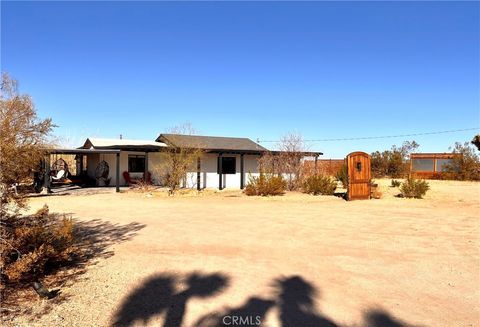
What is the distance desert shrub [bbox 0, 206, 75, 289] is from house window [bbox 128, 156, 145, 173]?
18.5m

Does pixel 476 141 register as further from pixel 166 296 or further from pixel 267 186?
pixel 166 296

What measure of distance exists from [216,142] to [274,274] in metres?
22.2

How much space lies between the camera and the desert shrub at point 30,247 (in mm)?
4629

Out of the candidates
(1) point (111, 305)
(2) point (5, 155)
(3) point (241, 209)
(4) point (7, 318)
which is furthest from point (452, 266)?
(3) point (241, 209)

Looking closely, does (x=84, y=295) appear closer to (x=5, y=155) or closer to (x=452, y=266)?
(x=5, y=155)

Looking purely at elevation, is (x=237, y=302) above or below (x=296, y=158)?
below

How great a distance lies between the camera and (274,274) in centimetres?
539

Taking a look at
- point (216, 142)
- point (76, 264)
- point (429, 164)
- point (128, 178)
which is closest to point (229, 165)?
point (216, 142)

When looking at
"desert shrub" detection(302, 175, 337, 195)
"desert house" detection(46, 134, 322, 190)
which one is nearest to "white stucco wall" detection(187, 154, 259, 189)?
"desert house" detection(46, 134, 322, 190)

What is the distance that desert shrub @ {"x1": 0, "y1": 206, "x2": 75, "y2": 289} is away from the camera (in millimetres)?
4629

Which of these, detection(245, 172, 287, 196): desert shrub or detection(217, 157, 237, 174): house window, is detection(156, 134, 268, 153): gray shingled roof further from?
detection(245, 172, 287, 196): desert shrub

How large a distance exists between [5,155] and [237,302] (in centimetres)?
320

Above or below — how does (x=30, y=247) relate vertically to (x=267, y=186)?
below

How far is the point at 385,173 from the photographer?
37375 mm
